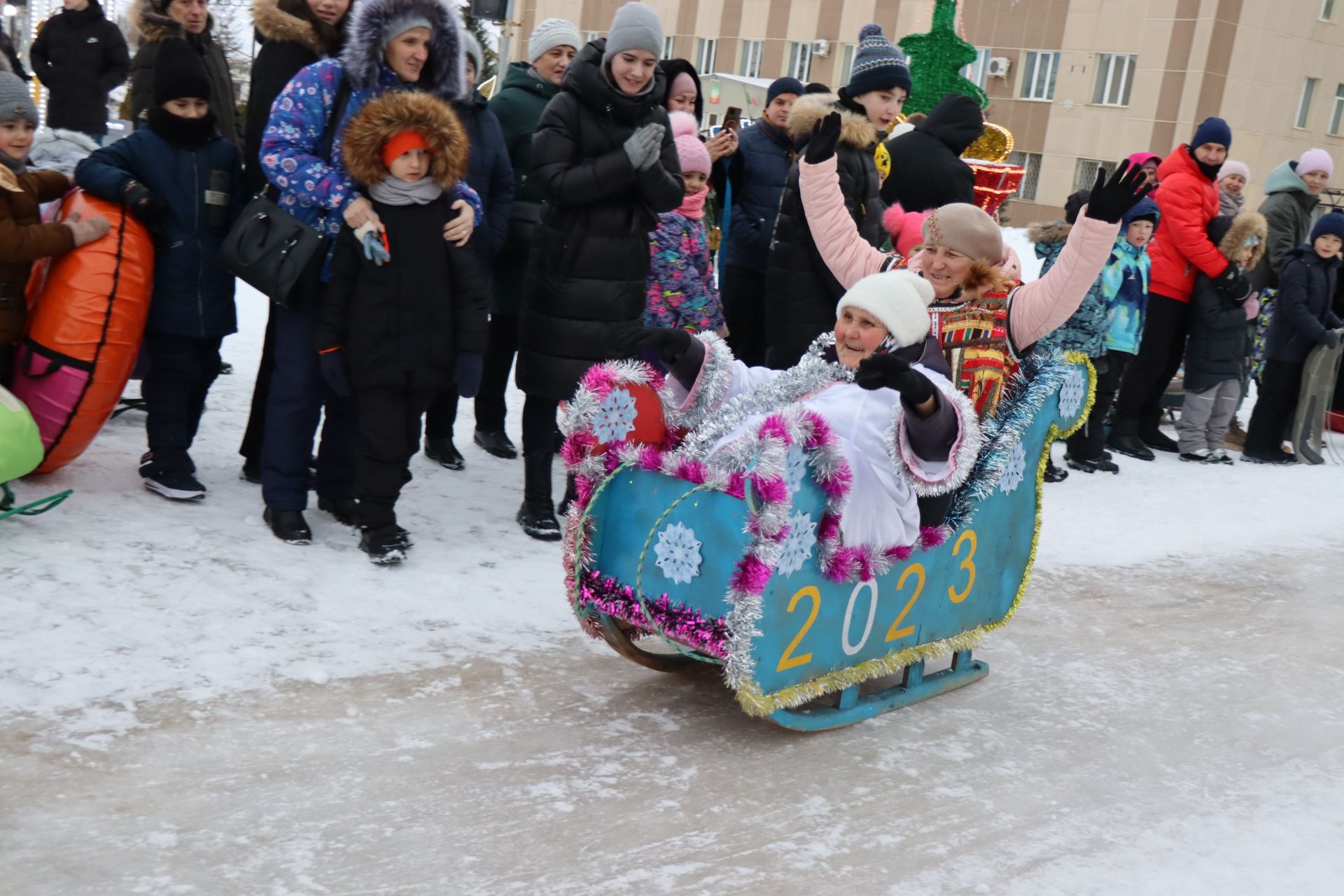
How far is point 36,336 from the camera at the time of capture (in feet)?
15.7

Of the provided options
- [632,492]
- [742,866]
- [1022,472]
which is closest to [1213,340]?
[1022,472]

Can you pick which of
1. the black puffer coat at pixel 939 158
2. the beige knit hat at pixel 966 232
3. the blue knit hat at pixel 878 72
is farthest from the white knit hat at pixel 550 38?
the beige knit hat at pixel 966 232

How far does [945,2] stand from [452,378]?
1479cm

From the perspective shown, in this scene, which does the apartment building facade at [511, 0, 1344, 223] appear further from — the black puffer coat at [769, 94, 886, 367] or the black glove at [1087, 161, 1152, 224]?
the black glove at [1087, 161, 1152, 224]

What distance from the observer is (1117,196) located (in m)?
4.14

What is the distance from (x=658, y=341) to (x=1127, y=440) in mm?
5806

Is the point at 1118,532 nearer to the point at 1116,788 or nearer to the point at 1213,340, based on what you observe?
the point at 1213,340

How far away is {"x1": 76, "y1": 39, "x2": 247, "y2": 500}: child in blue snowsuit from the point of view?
4785 mm

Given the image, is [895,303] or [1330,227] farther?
[1330,227]

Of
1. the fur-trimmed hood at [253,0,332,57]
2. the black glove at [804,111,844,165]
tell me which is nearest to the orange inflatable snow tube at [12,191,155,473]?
the fur-trimmed hood at [253,0,332,57]

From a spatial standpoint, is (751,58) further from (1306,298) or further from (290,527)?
(290,527)

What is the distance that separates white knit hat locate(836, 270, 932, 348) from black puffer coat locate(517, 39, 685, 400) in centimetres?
147

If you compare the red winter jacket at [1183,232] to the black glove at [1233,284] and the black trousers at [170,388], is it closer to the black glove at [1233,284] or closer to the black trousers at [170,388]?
the black glove at [1233,284]

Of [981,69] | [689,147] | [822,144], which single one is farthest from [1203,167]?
[981,69]
